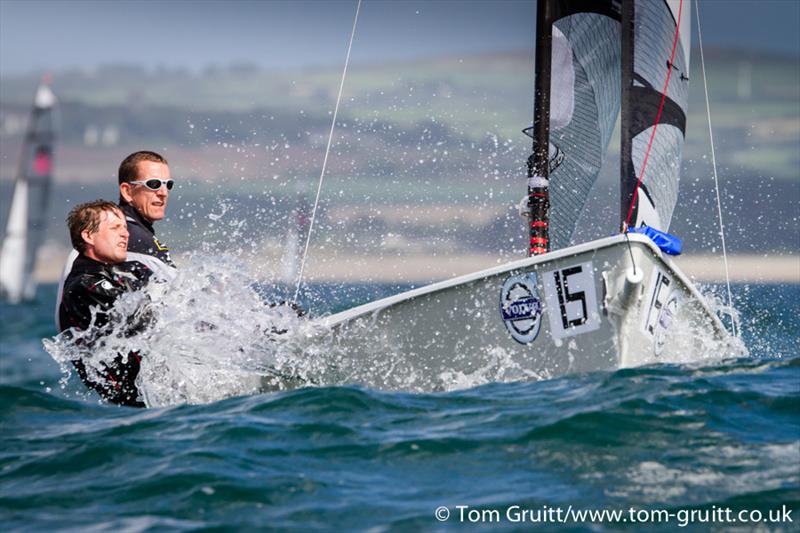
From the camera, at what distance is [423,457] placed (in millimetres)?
4484

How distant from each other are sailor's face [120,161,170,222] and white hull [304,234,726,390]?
3.59ft

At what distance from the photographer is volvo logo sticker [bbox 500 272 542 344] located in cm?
570

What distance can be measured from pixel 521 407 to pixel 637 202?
2573mm

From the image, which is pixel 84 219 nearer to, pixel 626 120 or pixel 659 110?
pixel 626 120

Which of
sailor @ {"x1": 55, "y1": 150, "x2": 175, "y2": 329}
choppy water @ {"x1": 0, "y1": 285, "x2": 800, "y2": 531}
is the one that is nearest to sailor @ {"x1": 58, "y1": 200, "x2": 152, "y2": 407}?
sailor @ {"x1": 55, "y1": 150, "x2": 175, "y2": 329}

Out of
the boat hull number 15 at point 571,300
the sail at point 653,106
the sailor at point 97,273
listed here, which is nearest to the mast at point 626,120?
the sail at point 653,106

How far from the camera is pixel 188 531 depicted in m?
3.77

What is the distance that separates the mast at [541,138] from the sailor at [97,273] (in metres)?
2.68

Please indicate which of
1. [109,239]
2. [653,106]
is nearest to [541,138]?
[653,106]

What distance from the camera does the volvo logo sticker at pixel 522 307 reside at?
570 centimetres

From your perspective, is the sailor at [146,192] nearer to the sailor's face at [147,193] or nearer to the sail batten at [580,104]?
the sailor's face at [147,193]

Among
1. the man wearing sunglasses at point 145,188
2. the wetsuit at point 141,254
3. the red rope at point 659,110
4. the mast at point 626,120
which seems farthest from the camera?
the mast at point 626,120

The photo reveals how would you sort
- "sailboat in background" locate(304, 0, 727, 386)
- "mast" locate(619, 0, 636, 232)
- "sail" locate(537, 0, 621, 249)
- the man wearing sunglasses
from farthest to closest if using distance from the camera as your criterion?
1. "sail" locate(537, 0, 621, 249)
2. "mast" locate(619, 0, 636, 232)
3. the man wearing sunglasses
4. "sailboat in background" locate(304, 0, 727, 386)

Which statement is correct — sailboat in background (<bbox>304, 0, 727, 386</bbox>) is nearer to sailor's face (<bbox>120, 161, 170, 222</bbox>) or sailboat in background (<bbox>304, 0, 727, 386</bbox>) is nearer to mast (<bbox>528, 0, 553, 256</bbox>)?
mast (<bbox>528, 0, 553, 256</bbox>)
